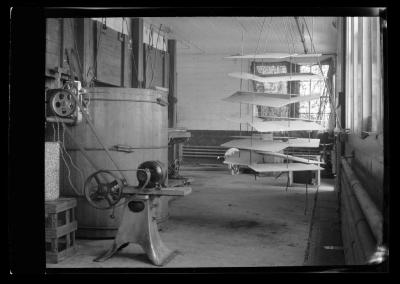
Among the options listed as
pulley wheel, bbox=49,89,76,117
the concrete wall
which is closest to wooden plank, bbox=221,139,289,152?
pulley wheel, bbox=49,89,76,117

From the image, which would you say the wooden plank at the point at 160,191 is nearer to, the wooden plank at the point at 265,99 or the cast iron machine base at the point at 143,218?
the cast iron machine base at the point at 143,218

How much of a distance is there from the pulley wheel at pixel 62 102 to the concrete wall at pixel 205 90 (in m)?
11.6

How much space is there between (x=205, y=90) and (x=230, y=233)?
1130 centimetres

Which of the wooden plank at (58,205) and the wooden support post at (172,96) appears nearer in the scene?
the wooden plank at (58,205)

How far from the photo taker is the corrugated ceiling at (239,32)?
11.4m

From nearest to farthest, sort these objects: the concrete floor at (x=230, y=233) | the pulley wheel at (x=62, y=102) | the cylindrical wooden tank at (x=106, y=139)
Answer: the concrete floor at (x=230, y=233) < the pulley wheel at (x=62, y=102) < the cylindrical wooden tank at (x=106, y=139)

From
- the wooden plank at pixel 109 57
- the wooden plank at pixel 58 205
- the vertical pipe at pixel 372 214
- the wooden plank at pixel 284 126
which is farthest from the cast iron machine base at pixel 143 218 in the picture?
the wooden plank at pixel 109 57

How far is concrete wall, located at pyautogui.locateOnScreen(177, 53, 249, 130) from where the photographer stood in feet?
52.2

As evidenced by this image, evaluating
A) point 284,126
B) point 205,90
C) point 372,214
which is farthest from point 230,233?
point 205,90

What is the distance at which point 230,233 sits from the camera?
17.1 feet

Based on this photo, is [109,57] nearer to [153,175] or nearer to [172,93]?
[172,93]
